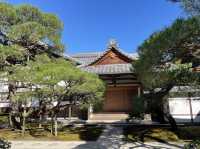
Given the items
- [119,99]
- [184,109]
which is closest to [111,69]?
[119,99]

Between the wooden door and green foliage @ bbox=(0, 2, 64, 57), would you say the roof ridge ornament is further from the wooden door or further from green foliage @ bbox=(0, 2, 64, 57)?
green foliage @ bbox=(0, 2, 64, 57)

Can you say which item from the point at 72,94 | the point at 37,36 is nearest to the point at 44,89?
the point at 72,94

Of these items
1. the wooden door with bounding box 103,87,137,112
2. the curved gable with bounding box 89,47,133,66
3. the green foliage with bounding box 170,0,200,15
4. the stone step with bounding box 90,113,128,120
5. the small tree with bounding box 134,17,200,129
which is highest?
the curved gable with bounding box 89,47,133,66

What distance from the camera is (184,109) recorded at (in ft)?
61.1

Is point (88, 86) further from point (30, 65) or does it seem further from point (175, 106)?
point (175, 106)

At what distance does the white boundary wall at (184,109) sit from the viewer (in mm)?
18125

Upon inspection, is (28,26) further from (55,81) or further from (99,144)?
(99,144)

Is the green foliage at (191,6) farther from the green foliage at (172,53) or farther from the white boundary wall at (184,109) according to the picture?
the white boundary wall at (184,109)

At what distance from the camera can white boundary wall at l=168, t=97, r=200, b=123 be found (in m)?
18.1

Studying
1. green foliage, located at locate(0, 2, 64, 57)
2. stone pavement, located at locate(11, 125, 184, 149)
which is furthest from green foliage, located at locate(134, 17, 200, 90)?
green foliage, located at locate(0, 2, 64, 57)

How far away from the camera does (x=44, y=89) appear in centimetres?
1151

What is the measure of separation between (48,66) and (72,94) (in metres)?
1.94

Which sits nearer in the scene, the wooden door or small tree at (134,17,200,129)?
small tree at (134,17,200,129)

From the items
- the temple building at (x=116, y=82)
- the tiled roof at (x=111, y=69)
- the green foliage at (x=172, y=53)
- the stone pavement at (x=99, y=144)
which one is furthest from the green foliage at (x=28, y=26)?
the temple building at (x=116, y=82)
